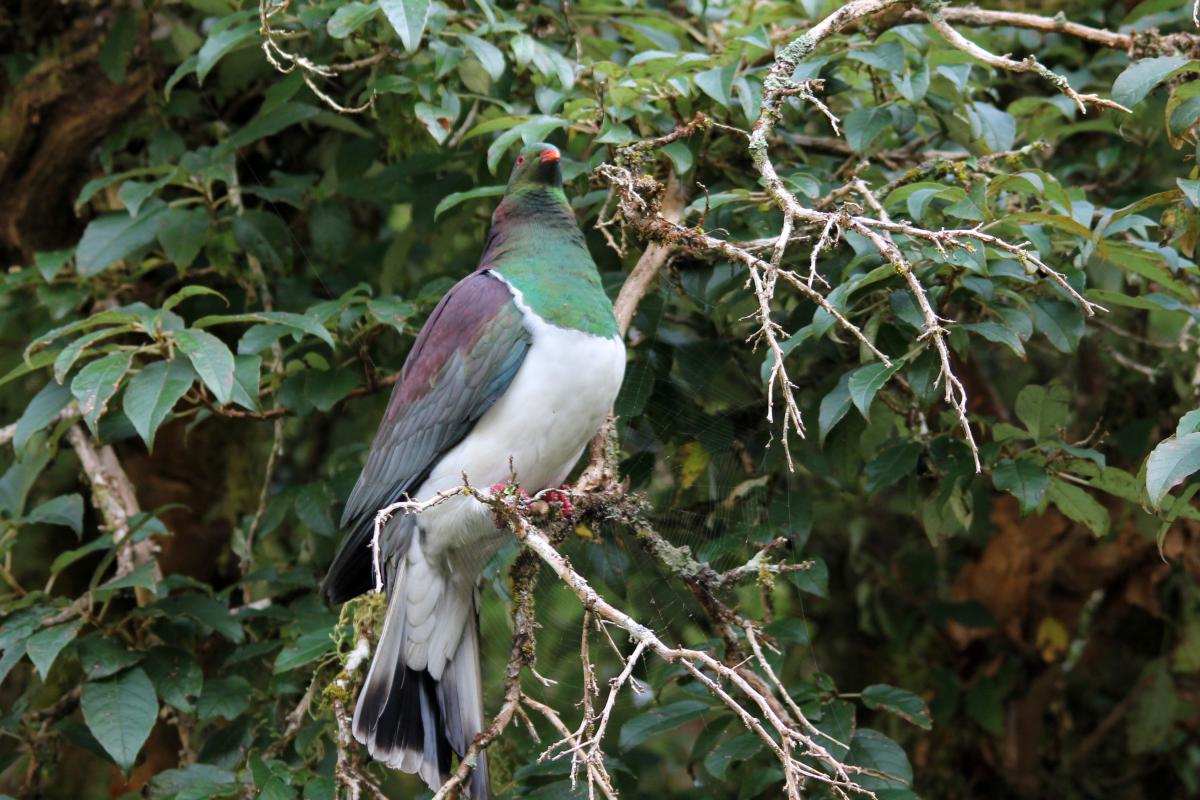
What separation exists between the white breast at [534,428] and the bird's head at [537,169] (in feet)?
0.88

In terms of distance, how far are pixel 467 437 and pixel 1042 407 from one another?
112 centimetres

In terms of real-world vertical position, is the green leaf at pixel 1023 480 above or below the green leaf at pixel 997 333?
below

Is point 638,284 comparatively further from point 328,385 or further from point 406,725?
point 406,725

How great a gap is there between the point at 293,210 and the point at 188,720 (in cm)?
147

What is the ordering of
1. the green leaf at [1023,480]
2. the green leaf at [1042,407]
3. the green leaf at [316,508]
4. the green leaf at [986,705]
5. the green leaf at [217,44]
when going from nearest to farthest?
1. the green leaf at [1023,480]
2. the green leaf at [1042,407]
3. the green leaf at [217,44]
4. the green leaf at [316,508]
5. the green leaf at [986,705]

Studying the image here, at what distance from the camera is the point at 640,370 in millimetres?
2713

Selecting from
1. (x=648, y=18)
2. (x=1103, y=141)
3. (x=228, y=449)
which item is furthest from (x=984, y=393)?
(x=228, y=449)

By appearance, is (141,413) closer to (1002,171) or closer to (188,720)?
(188,720)

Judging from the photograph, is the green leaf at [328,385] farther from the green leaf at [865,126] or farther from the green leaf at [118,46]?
the green leaf at [865,126]

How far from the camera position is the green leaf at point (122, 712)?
2371 mm

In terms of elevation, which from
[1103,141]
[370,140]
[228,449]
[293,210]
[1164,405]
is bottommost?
[1164,405]

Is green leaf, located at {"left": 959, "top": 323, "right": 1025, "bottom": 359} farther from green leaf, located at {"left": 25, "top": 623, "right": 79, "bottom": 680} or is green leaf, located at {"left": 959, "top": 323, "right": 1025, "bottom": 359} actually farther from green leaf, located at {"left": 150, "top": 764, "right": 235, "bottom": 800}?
green leaf, located at {"left": 25, "top": 623, "right": 79, "bottom": 680}

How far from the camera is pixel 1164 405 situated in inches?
138

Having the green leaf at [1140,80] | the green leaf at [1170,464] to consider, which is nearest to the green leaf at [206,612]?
the green leaf at [1170,464]
